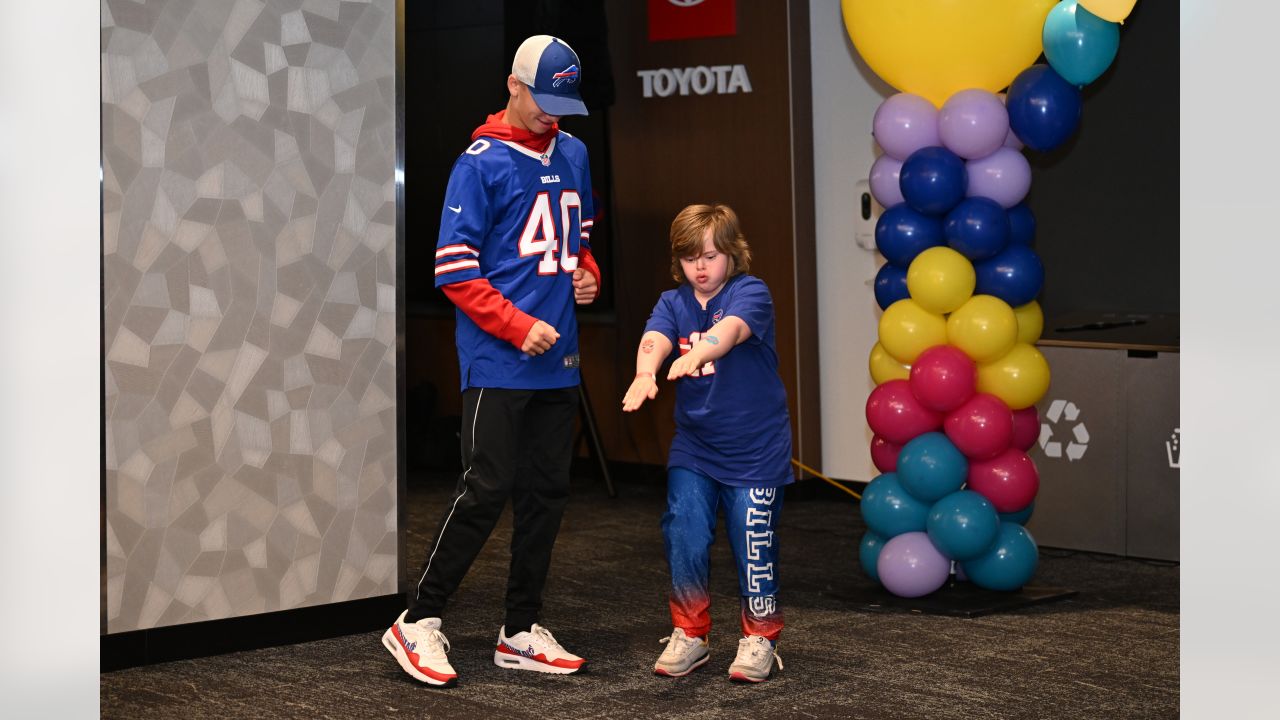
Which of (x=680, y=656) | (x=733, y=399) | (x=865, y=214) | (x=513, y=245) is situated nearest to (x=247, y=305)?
(x=513, y=245)

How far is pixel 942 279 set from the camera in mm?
→ 3934

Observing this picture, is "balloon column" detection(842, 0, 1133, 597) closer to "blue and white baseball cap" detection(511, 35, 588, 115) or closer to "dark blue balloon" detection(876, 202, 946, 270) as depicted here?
"dark blue balloon" detection(876, 202, 946, 270)

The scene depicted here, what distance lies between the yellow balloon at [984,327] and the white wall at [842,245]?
1.79 metres

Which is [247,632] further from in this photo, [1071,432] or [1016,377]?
[1071,432]

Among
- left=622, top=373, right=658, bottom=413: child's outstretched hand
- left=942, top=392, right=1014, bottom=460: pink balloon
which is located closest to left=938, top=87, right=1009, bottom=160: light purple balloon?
left=942, top=392, right=1014, bottom=460: pink balloon

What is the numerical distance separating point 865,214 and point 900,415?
182cm

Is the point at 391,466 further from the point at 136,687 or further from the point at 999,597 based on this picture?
the point at 999,597

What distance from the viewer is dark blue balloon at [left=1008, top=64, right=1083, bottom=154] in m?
3.81

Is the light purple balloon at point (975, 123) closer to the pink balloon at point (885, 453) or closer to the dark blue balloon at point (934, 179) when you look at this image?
the dark blue balloon at point (934, 179)
